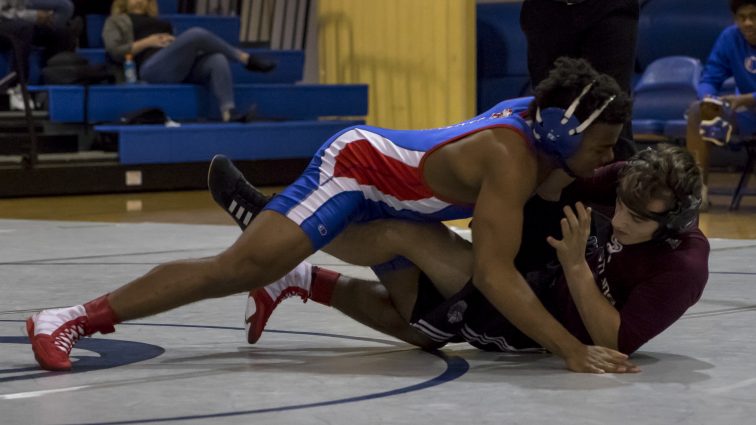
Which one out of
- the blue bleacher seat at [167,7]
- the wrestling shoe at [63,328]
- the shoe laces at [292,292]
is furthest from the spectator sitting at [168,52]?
the wrestling shoe at [63,328]

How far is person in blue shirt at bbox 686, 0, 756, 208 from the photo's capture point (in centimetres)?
681

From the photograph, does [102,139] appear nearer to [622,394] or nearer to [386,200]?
[386,200]

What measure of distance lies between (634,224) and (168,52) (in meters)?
6.56

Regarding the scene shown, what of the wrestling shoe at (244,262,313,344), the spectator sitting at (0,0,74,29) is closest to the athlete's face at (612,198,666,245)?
the wrestling shoe at (244,262,313,344)

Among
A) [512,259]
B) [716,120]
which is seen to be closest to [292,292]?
[512,259]

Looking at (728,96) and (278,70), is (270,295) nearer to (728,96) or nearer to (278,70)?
(728,96)

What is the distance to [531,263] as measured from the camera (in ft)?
10.3

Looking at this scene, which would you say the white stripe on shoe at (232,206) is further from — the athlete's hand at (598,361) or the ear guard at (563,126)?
the athlete's hand at (598,361)

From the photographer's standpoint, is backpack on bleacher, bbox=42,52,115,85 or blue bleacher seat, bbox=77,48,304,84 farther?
blue bleacher seat, bbox=77,48,304,84

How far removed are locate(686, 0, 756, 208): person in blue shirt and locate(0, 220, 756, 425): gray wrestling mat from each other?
2.85 metres

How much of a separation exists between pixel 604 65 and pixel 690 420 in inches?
79.5

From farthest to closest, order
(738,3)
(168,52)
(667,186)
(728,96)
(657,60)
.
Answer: (657,60) < (168,52) < (728,96) < (738,3) < (667,186)

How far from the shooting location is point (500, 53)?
1098cm

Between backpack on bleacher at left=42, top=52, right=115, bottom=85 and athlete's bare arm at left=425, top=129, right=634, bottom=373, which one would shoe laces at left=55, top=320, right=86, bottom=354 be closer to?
athlete's bare arm at left=425, top=129, right=634, bottom=373
